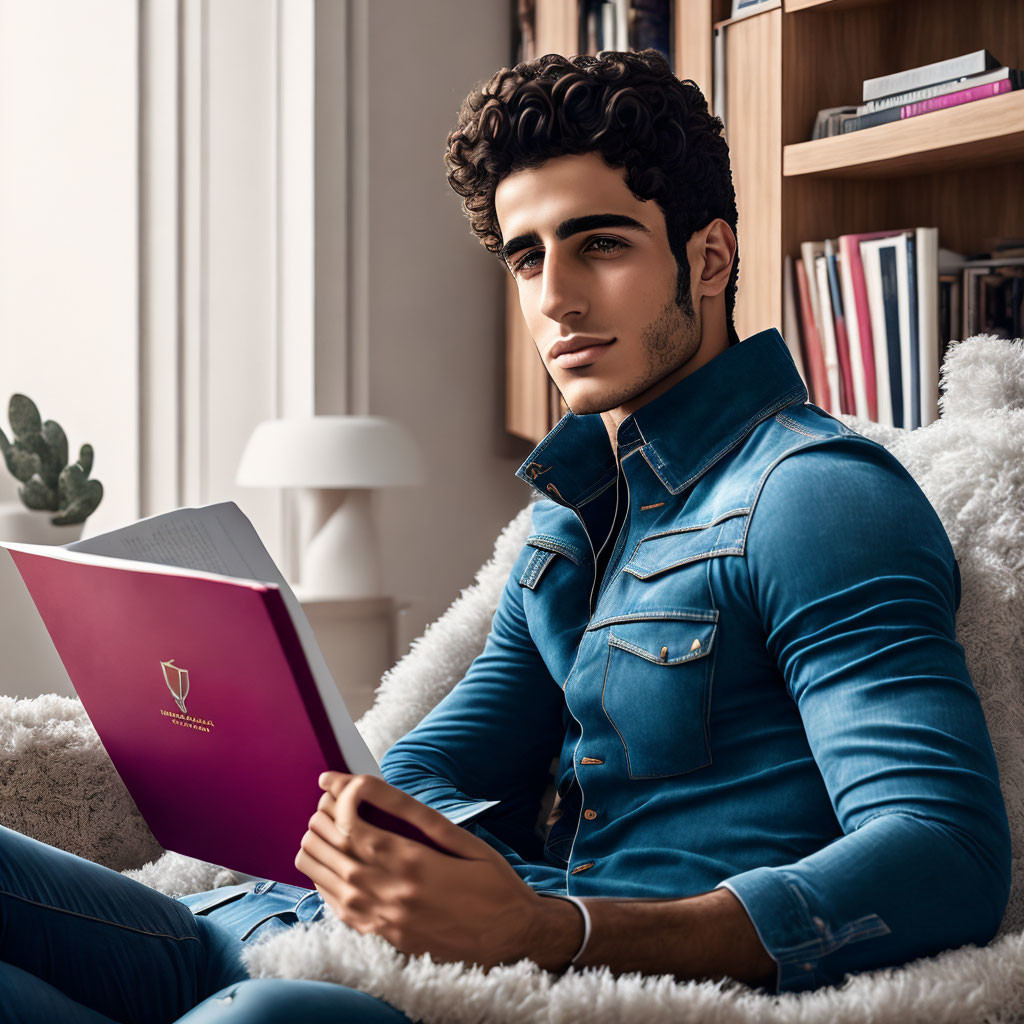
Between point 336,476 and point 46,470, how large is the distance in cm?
50

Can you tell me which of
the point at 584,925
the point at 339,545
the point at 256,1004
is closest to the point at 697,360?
the point at 584,925

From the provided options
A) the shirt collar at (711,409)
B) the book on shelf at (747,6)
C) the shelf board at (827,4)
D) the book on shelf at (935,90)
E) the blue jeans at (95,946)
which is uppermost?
the book on shelf at (747,6)

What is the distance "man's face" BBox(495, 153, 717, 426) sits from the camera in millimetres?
937

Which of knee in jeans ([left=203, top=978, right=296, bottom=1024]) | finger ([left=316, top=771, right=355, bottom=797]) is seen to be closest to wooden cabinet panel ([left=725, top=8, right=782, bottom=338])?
finger ([left=316, top=771, right=355, bottom=797])

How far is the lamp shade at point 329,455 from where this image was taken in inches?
76.5

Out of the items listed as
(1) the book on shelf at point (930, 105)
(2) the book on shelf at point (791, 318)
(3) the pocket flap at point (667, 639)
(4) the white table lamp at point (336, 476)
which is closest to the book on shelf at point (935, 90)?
(1) the book on shelf at point (930, 105)

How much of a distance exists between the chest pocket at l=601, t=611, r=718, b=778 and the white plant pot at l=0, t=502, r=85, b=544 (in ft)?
4.48

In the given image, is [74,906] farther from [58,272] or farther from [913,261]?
[58,272]

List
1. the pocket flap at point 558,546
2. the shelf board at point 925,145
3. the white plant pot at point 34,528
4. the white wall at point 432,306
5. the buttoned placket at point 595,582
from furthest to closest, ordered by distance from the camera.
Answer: the white wall at point 432,306 < the white plant pot at point 34,528 < the shelf board at point 925,145 < the pocket flap at point 558,546 < the buttoned placket at point 595,582

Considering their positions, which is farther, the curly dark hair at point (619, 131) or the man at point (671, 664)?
the curly dark hair at point (619, 131)

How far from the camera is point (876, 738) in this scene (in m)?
0.67

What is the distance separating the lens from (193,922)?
82cm

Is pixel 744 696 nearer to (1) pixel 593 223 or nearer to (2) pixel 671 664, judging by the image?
(2) pixel 671 664

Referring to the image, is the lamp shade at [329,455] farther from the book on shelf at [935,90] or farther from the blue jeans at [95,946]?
the blue jeans at [95,946]
